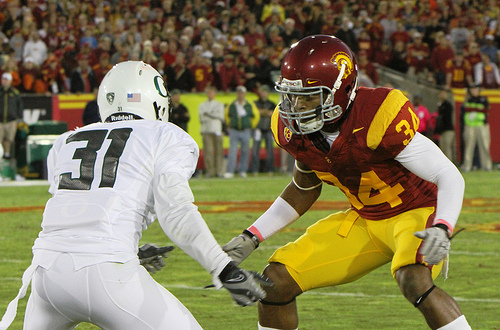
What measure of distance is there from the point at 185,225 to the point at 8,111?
1159cm

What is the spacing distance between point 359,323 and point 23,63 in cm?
1113

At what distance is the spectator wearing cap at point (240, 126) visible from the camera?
14469 mm

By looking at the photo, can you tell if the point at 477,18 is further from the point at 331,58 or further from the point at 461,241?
the point at 331,58

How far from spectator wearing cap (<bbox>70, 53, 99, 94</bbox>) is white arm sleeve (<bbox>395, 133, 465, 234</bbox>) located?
11.6 metres

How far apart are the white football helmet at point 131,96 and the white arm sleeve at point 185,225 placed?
1.48ft

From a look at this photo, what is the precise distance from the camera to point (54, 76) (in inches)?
581

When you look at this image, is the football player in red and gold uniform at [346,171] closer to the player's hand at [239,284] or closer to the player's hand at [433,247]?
the player's hand at [433,247]

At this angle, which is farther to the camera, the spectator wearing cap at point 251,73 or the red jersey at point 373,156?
the spectator wearing cap at point 251,73

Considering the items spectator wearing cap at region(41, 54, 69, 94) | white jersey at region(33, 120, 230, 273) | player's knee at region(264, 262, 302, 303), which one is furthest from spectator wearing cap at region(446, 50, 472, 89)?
white jersey at region(33, 120, 230, 273)

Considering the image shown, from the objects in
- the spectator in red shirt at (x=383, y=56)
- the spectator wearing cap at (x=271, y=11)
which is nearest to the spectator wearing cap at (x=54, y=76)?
the spectator wearing cap at (x=271, y=11)

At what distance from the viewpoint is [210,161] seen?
48.6ft

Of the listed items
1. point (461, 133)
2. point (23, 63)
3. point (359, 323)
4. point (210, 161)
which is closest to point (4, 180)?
point (23, 63)

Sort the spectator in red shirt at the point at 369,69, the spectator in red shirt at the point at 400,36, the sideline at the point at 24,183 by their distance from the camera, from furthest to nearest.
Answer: the spectator in red shirt at the point at 400,36
the spectator in red shirt at the point at 369,69
the sideline at the point at 24,183

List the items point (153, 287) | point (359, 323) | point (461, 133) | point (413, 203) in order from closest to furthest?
point (153, 287)
point (413, 203)
point (359, 323)
point (461, 133)
